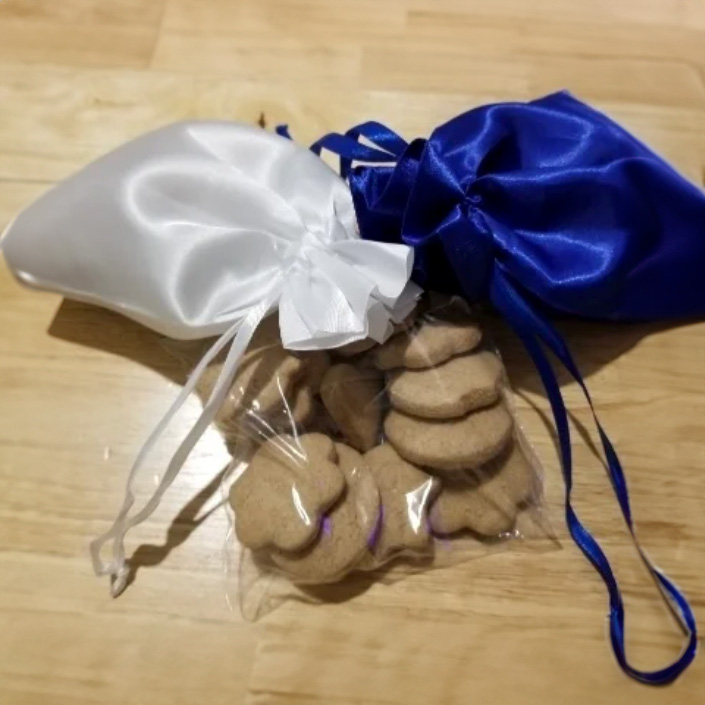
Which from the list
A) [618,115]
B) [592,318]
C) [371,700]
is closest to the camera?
[371,700]

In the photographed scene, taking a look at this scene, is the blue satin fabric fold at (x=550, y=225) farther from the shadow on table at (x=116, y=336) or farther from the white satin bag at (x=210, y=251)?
the shadow on table at (x=116, y=336)

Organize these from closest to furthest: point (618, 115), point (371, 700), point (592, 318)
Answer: point (371, 700) → point (592, 318) → point (618, 115)

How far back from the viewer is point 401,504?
1.92ft

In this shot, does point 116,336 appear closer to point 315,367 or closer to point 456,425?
point 315,367

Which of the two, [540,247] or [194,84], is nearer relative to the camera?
[540,247]

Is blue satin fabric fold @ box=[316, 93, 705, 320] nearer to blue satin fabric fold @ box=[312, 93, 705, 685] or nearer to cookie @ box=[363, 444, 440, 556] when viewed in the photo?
blue satin fabric fold @ box=[312, 93, 705, 685]

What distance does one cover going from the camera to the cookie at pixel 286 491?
1.82 ft

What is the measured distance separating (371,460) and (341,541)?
0.06 meters

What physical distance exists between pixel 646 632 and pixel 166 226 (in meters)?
0.42

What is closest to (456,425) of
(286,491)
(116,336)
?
(286,491)

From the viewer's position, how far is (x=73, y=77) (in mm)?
821

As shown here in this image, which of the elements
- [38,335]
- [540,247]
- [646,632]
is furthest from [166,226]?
[646,632]

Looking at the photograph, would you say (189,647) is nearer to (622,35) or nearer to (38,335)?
(38,335)

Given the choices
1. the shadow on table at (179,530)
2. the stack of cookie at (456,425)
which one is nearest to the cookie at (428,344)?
the stack of cookie at (456,425)
